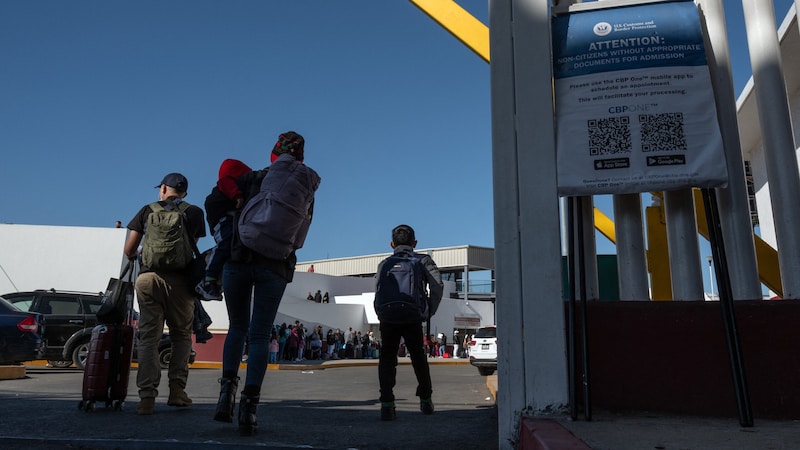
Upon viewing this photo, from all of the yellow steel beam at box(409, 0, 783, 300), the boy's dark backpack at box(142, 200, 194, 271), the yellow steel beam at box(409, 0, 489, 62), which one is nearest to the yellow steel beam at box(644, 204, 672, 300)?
the yellow steel beam at box(409, 0, 783, 300)

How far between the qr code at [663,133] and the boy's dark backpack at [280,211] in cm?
173

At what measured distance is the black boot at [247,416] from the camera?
2.96 meters

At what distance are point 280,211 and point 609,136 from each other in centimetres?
163

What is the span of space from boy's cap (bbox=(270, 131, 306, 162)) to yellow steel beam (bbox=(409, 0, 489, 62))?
10.2 ft

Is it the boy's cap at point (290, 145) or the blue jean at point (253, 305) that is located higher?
the boy's cap at point (290, 145)

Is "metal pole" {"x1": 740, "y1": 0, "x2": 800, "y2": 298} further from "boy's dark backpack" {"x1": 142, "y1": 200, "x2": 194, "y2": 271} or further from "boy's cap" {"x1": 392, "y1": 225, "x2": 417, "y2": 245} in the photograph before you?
"boy's dark backpack" {"x1": 142, "y1": 200, "x2": 194, "y2": 271}

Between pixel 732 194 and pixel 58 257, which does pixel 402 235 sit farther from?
pixel 58 257

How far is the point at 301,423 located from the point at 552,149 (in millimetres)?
2094

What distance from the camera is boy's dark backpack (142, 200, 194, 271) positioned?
13.4 feet

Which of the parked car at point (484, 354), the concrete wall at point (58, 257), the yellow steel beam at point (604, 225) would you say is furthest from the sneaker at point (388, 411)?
the concrete wall at point (58, 257)

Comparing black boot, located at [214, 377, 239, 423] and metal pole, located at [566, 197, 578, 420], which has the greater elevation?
metal pole, located at [566, 197, 578, 420]

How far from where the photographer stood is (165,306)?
421cm

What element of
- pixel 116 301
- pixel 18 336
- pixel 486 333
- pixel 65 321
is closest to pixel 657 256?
pixel 116 301

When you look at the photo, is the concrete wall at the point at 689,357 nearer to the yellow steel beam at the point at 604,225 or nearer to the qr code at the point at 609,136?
the qr code at the point at 609,136
